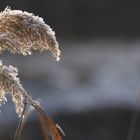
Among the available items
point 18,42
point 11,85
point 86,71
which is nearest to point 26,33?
point 18,42

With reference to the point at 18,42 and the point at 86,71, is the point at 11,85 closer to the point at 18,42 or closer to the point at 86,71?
the point at 18,42


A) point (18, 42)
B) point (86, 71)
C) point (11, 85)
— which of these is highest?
point (18, 42)

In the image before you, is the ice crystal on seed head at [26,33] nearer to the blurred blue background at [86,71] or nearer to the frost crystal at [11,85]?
the frost crystal at [11,85]

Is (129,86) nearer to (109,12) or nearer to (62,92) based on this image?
(62,92)

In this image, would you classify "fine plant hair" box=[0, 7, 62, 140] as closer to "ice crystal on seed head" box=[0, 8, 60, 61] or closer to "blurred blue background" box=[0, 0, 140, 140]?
"ice crystal on seed head" box=[0, 8, 60, 61]

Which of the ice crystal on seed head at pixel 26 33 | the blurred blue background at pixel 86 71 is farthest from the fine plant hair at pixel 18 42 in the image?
the blurred blue background at pixel 86 71
